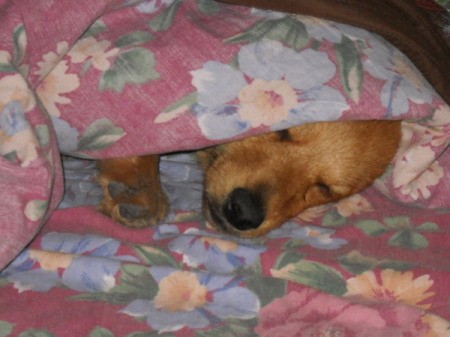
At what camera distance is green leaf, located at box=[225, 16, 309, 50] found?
1.66 meters

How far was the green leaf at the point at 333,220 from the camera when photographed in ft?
6.37

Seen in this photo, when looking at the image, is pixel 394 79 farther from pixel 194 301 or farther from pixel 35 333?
pixel 35 333

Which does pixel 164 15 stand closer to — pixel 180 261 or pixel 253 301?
pixel 180 261

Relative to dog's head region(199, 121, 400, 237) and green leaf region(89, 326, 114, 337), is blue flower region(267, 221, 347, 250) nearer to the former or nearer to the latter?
dog's head region(199, 121, 400, 237)

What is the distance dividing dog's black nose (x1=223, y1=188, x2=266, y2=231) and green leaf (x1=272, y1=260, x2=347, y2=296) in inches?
5.2

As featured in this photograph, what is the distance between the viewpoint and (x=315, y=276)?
169cm

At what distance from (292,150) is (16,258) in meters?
0.67

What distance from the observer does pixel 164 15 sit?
5.56 ft

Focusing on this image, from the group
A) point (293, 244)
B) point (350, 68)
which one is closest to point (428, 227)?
point (293, 244)

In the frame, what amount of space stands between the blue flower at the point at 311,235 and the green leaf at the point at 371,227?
0.08 m

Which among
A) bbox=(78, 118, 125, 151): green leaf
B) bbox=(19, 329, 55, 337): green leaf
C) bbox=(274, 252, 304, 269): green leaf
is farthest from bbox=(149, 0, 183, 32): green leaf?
bbox=(19, 329, 55, 337): green leaf

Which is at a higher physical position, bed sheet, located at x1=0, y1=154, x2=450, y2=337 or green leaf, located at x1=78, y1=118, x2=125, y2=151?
green leaf, located at x1=78, y1=118, x2=125, y2=151

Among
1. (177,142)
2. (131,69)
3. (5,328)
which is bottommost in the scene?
(5,328)

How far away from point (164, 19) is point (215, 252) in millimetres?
543
